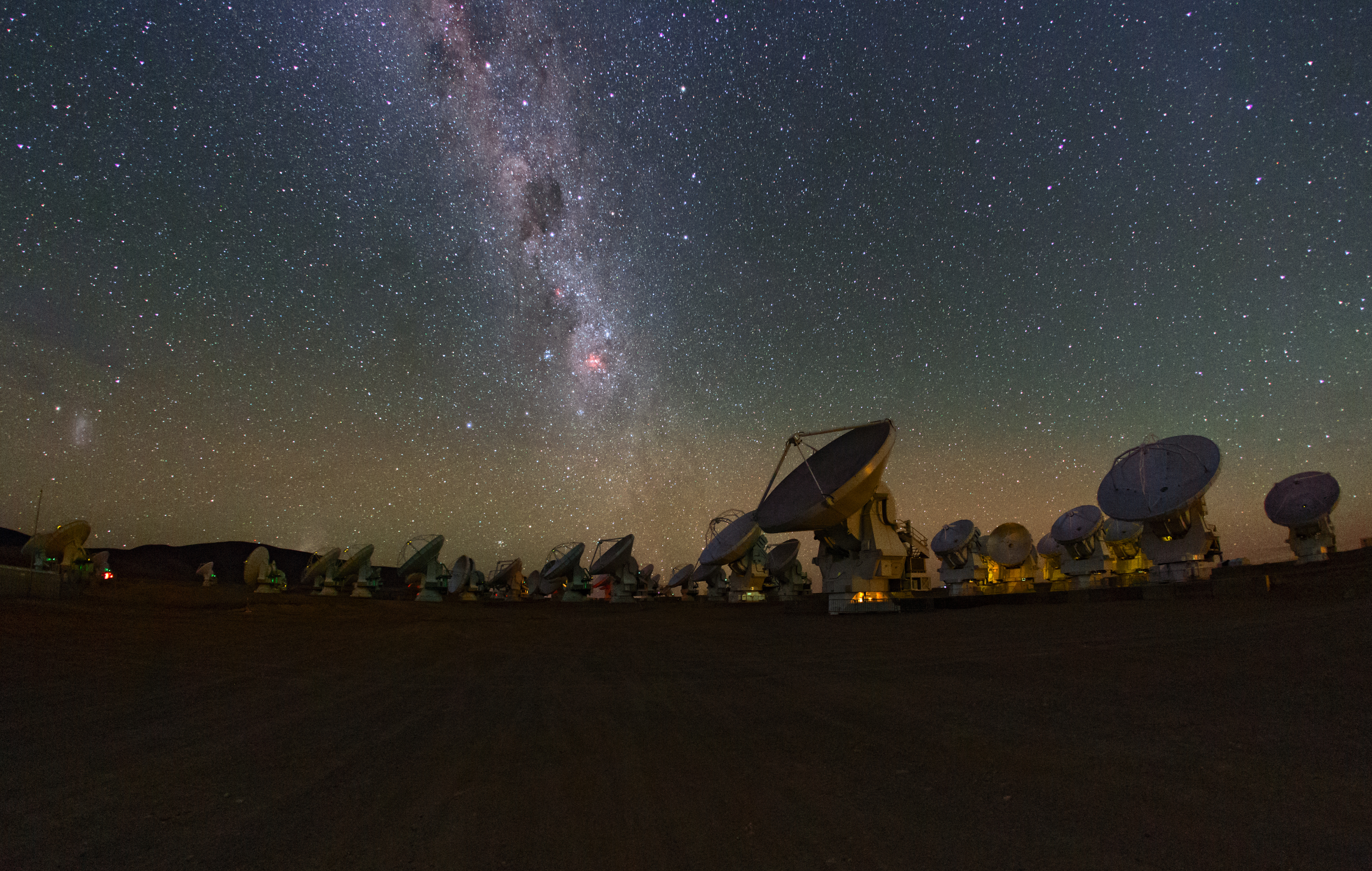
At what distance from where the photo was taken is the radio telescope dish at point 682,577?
61906 mm

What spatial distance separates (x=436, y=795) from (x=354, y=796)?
56 cm

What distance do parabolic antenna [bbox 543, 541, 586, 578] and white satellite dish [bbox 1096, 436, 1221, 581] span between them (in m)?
35.0

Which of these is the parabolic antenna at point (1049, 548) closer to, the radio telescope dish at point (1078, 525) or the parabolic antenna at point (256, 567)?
the radio telescope dish at point (1078, 525)

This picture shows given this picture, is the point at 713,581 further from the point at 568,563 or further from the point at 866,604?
the point at 866,604

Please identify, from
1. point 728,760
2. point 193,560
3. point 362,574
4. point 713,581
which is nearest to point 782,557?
point 713,581

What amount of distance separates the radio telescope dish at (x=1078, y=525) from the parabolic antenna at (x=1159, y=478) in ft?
38.8

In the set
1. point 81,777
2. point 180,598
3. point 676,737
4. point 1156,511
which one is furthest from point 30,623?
point 1156,511

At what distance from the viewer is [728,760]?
4.79 m

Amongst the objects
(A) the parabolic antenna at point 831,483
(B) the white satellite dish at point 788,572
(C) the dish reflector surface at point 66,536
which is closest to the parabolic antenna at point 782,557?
(B) the white satellite dish at point 788,572

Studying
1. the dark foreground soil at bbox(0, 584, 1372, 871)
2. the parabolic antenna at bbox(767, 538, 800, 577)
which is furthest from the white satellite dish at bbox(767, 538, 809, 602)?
the dark foreground soil at bbox(0, 584, 1372, 871)

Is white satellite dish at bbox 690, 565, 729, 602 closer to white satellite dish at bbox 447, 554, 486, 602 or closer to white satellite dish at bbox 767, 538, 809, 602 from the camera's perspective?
white satellite dish at bbox 767, 538, 809, 602

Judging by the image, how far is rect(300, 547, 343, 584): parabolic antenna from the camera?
5403 cm

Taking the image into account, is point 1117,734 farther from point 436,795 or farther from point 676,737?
point 436,795

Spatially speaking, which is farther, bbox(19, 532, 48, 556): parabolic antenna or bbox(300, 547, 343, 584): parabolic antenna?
bbox(300, 547, 343, 584): parabolic antenna
